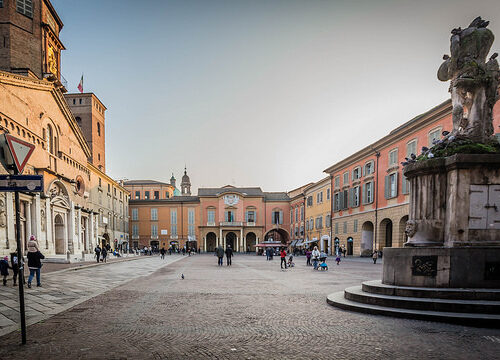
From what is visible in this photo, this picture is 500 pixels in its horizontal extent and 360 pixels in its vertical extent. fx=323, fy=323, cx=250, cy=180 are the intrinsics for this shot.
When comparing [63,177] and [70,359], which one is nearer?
[70,359]

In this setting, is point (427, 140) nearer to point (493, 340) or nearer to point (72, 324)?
point (493, 340)

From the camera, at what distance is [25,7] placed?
28.9 meters

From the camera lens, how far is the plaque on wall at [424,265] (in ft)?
20.1

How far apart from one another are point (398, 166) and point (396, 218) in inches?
165

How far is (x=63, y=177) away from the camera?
90.4 ft

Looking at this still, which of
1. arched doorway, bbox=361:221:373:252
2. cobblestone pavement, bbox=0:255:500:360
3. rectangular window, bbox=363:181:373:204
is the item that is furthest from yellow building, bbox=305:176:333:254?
cobblestone pavement, bbox=0:255:500:360

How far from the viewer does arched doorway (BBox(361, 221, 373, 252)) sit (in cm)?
3177

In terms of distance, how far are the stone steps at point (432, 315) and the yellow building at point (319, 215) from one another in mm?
33726

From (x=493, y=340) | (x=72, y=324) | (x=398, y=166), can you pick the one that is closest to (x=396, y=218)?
(x=398, y=166)

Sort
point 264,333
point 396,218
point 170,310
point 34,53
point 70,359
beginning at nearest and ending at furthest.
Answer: point 70,359 → point 264,333 → point 170,310 → point 396,218 → point 34,53

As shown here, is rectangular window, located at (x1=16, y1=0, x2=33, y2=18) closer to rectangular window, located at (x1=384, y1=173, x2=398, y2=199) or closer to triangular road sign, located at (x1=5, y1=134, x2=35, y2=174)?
triangular road sign, located at (x1=5, y1=134, x2=35, y2=174)

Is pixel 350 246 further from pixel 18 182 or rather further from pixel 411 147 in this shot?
pixel 18 182

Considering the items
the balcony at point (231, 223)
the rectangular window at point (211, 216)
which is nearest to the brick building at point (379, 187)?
the balcony at point (231, 223)

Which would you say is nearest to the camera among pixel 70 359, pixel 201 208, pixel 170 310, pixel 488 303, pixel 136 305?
pixel 70 359
